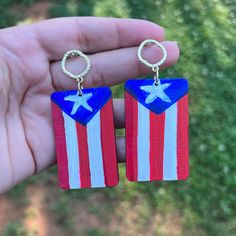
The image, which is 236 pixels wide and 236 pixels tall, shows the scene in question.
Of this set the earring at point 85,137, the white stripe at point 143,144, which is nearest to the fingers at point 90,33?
the earring at point 85,137

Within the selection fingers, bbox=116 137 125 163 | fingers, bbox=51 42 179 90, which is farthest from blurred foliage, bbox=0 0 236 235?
fingers, bbox=51 42 179 90

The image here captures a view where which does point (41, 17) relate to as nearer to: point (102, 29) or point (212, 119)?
point (212, 119)

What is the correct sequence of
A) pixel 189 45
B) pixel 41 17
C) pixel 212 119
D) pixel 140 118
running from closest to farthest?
pixel 140 118 < pixel 212 119 < pixel 189 45 < pixel 41 17

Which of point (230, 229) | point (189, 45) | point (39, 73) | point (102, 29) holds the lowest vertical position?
point (230, 229)

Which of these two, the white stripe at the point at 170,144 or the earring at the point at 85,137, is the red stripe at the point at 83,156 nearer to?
the earring at the point at 85,137

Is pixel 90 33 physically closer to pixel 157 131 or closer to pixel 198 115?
pixel 157 131

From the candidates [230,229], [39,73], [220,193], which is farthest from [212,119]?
[39,73]

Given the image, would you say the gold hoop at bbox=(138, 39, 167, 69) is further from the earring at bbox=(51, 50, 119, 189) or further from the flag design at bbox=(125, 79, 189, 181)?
the earring at bbox=(51, 50, 119, 189)
